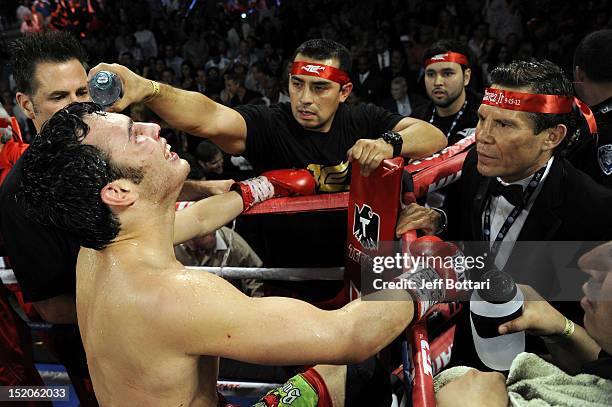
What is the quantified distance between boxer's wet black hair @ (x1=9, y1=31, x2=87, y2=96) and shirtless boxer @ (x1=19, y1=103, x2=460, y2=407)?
0.84 m

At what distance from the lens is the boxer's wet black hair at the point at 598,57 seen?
8.79ft

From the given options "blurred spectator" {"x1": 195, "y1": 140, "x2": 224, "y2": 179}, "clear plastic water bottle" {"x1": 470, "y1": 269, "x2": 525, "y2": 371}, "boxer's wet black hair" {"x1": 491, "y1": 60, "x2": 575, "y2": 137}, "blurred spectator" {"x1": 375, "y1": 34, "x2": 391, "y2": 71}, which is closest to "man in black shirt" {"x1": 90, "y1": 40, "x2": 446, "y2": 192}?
"boxer's wet black hair" {"x1": 491, "y1": 60, "x2": 575, "y2": 137}

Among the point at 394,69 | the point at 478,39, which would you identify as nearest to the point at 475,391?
the point at 394,69

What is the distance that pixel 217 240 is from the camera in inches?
139

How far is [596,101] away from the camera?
2.75 meters

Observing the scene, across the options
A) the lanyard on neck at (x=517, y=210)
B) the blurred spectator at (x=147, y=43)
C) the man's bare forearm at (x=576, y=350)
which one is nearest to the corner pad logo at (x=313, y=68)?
the lanyard on neck at (x=517, y=210)

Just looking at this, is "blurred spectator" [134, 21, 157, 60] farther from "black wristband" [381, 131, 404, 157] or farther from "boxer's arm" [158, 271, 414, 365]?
"boxer's arm" [158, 271, 414, 365]

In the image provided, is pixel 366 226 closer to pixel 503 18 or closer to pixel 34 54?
pixel 34 54

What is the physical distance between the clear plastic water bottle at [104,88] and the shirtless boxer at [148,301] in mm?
→ 161

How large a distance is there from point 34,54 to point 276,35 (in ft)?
24.6

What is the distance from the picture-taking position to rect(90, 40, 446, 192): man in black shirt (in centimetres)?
258

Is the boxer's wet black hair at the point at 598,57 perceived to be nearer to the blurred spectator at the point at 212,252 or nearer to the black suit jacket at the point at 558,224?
the black suit jacket at the point at 558,224

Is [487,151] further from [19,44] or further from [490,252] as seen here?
[19,44]

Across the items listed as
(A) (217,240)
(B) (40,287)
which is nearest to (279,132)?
(A) (217,240)
